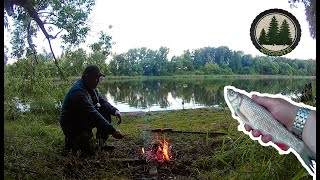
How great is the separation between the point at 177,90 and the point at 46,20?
2.99ft

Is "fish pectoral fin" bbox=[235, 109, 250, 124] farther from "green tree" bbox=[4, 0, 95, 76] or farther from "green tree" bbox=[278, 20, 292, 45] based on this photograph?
"green tree" bbox=[4, 0, 95, 76]

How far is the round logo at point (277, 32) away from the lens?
184 centimetres

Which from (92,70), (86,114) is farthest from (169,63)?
(86,114)

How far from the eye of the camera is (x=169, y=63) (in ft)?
7.51

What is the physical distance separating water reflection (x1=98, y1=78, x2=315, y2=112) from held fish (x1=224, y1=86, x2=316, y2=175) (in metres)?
0.63

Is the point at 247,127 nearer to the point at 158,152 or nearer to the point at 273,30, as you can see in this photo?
the point at 273,30

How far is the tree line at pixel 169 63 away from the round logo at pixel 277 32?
9.2 inches

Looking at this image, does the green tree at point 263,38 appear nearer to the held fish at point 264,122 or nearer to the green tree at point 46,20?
the held fish at point 264,122

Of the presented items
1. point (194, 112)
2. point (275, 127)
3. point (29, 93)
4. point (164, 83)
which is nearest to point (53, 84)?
point (29, 93)

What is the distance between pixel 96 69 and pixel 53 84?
33 cm

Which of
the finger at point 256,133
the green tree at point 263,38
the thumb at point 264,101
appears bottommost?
the finger at point 256,133

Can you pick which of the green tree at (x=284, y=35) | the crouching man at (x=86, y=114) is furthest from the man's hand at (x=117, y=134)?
the green tree at (x=284, y=35)

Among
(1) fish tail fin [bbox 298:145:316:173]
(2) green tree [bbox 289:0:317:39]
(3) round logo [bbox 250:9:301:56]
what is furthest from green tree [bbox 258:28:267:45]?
(1) fish tail fin [bbox 298:145:316:173]

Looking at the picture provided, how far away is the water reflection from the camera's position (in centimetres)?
215
